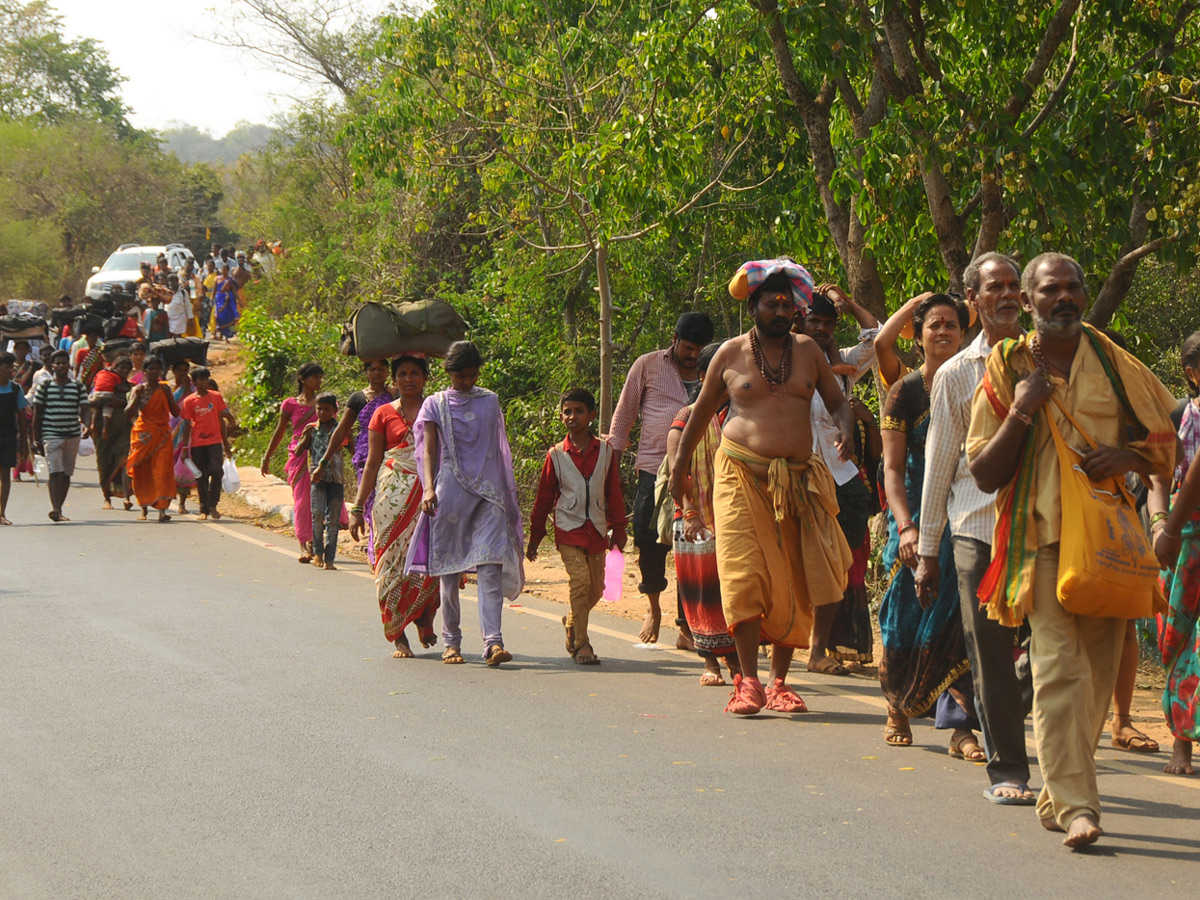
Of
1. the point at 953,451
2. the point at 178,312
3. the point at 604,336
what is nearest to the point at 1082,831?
the point at 953,451

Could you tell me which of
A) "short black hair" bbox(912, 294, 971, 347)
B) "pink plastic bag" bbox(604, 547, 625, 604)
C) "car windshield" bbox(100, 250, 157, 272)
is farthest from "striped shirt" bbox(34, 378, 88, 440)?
"car windshield" bbox(100, 250, 157, 272)

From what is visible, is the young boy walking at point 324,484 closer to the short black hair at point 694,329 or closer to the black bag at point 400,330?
the black bag at point 400,330

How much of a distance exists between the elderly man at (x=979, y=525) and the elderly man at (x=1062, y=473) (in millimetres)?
387

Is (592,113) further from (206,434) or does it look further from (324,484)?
(206,434)

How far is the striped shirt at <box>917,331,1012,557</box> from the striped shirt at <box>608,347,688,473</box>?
3787 millimetres

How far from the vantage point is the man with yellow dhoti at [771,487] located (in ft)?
23.1

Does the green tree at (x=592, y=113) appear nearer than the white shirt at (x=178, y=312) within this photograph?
Yes

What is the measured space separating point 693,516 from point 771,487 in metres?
0.68

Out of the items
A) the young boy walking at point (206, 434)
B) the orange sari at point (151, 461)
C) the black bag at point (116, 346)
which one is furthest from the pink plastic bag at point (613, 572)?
the black bag at point (116, 346)

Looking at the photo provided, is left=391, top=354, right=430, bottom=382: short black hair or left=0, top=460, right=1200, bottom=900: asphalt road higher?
left=391, top=354, right=430, bottom=382: short black hair

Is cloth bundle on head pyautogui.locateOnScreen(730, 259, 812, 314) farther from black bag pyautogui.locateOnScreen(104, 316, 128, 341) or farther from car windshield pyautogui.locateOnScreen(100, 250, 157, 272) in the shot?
car windshield pyautogui.locateOnScreen(100, 250, 157, 272)

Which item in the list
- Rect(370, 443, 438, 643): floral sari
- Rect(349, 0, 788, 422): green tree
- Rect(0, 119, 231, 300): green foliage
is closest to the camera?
Rect(370, 443, 438, 643): floral sari

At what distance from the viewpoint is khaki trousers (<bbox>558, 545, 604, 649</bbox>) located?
8.67 metres

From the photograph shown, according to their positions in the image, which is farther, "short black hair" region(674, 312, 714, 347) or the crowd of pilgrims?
"short black hair" region(674, 312, 714, 347)
